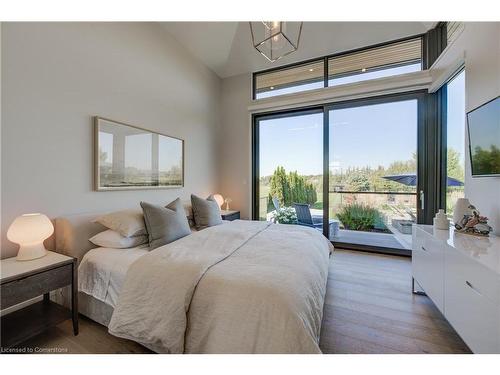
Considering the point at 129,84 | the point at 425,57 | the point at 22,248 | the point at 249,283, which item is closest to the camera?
the point at 249,283

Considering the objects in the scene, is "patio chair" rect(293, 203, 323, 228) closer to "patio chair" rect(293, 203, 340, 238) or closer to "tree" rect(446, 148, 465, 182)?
"patio chair" rect(293, 203, 340, 238)

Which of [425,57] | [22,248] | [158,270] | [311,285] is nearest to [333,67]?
[425,57]

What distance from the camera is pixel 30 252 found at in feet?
5.10

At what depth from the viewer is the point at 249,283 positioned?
119cm

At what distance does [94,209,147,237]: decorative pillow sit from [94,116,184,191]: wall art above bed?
43 centimetres

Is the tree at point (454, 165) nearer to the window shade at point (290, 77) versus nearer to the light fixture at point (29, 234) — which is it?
the window shade at point (290, 77)

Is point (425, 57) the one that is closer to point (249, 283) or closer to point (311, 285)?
point (311, 285)

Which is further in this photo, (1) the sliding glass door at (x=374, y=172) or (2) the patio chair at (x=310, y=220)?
(2) the patio chair at (x=310, y=220)

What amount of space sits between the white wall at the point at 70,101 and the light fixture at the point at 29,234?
0.25m

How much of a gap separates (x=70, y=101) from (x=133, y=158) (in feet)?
2.58

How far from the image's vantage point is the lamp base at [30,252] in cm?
153

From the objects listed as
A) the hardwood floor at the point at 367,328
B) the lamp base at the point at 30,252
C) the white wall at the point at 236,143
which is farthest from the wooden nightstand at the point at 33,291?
the white wall at the point at 236,143

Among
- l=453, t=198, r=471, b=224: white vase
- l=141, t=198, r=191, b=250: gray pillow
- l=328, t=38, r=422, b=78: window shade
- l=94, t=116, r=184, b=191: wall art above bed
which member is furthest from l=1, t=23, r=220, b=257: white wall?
l=453, t=198, r=471, b=224: white vase

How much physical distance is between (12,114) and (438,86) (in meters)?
4.59
